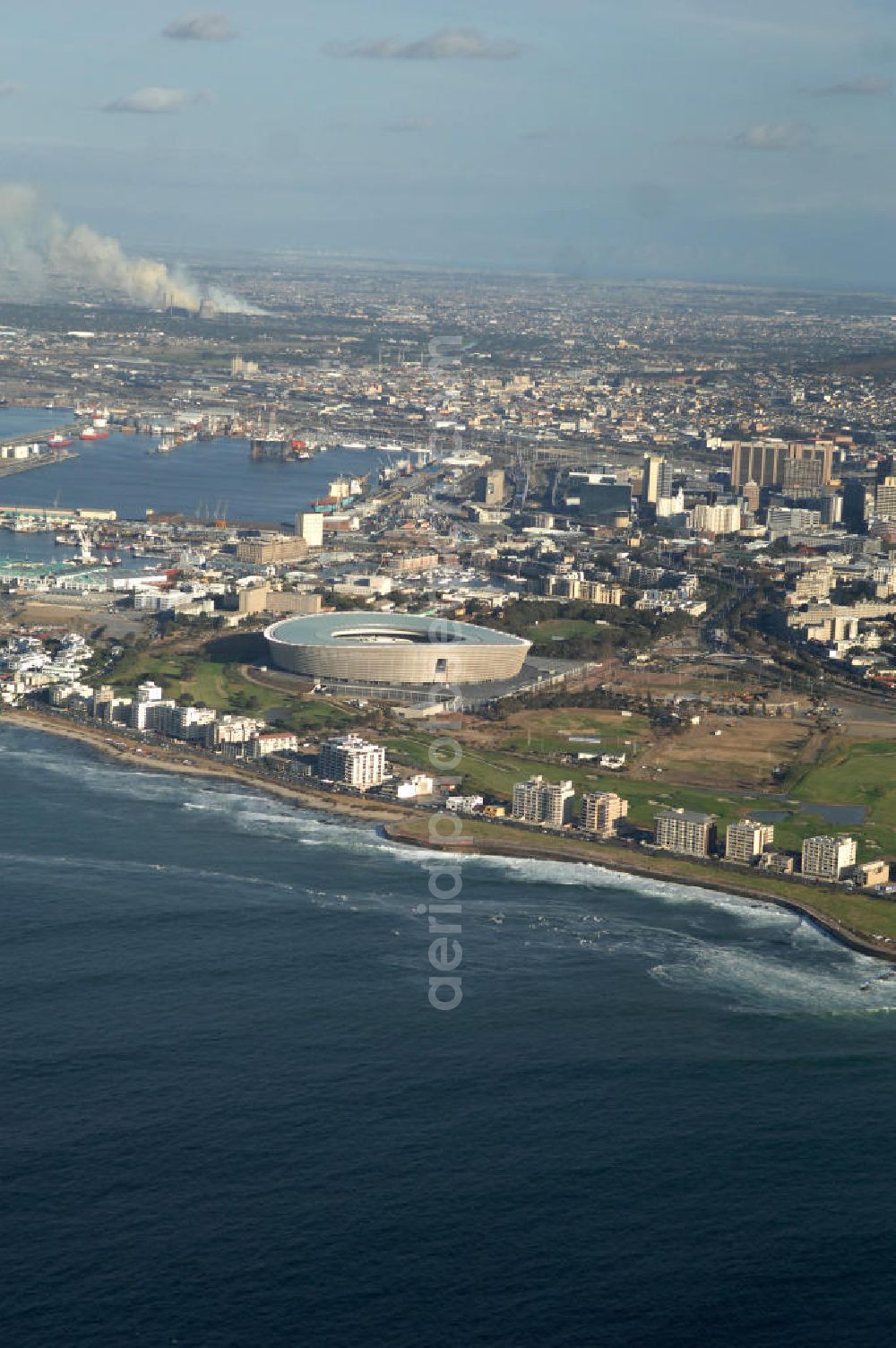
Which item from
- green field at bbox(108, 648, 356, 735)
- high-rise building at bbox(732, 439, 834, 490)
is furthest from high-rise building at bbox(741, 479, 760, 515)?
green field at bbox(108, 648, 356, 735)

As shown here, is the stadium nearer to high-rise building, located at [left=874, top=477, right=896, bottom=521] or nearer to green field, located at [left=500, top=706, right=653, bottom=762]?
green field, located at [left=500, top=706, right=653, bottom=762]

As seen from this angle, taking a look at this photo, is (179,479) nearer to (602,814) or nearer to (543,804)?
(543,804)

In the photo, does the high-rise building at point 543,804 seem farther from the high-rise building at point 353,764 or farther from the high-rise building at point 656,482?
the high-rise building at point 656,482

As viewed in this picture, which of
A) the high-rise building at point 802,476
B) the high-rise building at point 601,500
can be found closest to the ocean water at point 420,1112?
the high-rise building at point 601,500

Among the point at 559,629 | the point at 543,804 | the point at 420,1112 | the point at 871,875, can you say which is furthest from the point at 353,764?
the point at 559,629

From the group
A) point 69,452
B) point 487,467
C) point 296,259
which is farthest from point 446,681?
point 296,259

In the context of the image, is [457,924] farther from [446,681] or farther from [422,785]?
[446,681]
